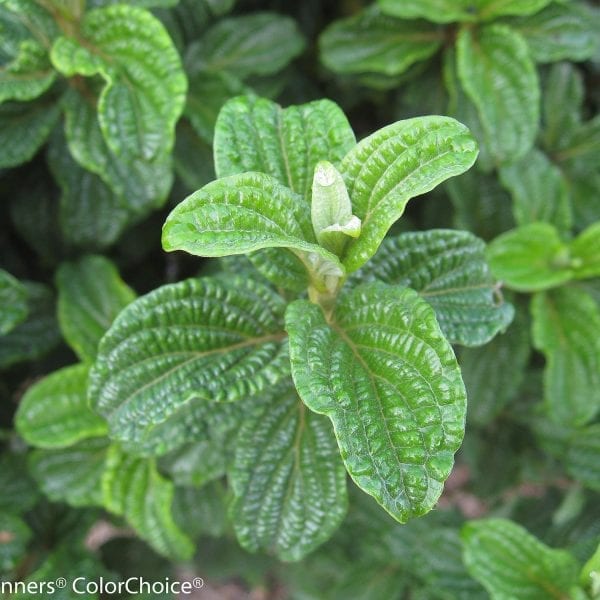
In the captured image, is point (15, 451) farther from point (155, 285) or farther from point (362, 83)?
point (362, 83)

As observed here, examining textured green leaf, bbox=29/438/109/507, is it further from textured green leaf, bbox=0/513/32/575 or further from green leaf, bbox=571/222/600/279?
green leaf, bbox=571/222/600/279

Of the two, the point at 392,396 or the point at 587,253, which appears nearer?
the point at 392,396

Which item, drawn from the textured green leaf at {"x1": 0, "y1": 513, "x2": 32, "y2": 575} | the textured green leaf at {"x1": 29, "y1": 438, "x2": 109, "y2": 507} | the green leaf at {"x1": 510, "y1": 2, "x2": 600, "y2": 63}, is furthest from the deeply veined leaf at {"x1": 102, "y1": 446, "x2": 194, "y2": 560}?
the green leaf at {"x1": 510, "y1": 2, "x2": 600, "y2": 63}

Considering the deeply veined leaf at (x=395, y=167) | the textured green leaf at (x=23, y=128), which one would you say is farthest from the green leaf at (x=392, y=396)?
the textured green leaf at (x=23, y=128)

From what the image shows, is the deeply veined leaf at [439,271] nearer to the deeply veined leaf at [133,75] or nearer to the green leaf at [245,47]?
the deeply veined leaf at [133,75]

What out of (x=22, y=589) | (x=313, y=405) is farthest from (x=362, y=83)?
(x=22, y=589)

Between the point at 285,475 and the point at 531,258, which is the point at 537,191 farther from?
the point at 285,475

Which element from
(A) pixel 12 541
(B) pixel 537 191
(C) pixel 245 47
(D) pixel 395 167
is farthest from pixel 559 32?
(A) pixel 12 541
